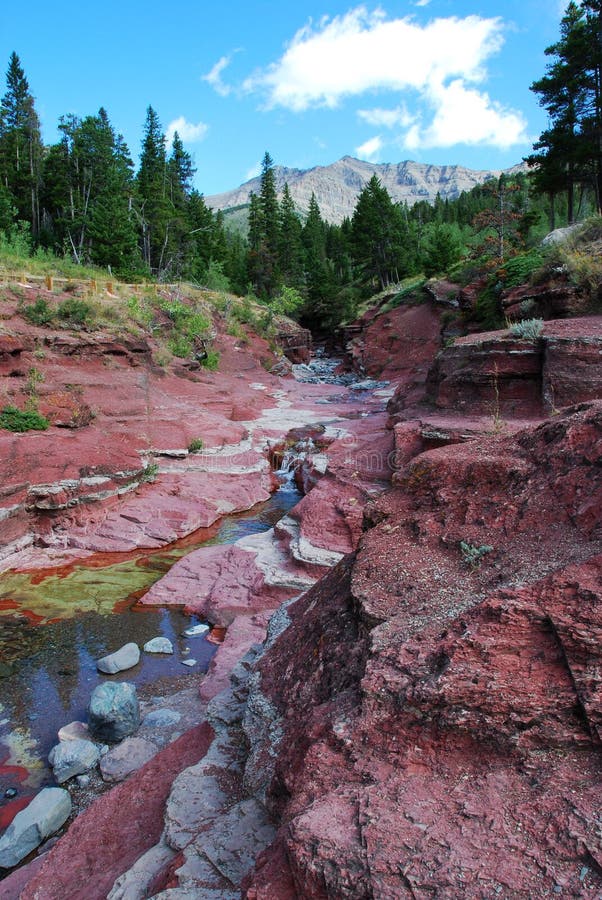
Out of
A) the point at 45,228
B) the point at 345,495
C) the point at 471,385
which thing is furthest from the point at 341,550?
the point at 45,228

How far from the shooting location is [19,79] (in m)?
45.2

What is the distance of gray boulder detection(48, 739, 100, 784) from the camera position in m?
5.53

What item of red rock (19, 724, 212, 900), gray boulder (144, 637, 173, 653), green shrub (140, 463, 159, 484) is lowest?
gray boulder (144, 637, 173, 653)

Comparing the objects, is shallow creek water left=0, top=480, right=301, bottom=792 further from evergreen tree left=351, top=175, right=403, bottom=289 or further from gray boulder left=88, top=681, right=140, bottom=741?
evergreen tree left=351, top=175, right=403, bottom=289

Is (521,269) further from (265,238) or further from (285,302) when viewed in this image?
(265,238)

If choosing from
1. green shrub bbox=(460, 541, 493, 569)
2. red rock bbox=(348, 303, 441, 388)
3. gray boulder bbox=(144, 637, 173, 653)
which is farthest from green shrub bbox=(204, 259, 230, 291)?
green shrub bbox=(460, 541, 493, 569)

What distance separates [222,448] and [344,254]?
52248 millimetres

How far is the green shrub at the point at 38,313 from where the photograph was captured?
60.3ft

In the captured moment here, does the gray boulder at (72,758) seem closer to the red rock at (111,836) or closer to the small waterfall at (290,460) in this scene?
the red rock at (111,836)

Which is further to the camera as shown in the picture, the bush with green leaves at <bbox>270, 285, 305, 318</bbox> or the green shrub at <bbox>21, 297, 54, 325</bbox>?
the bush with green leaves at <bbox>270, 285, 305, 318</bbox>

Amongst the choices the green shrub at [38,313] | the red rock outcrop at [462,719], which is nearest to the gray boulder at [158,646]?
the red rock outcrop at [462,719]

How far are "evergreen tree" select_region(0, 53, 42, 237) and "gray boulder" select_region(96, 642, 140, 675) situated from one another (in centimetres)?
4113

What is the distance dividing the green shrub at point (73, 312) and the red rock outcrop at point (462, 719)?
1820 centimetres

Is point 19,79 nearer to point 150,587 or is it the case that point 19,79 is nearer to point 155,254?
point 155,254
